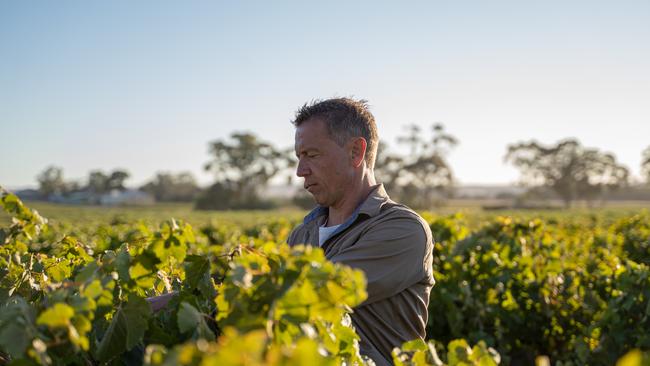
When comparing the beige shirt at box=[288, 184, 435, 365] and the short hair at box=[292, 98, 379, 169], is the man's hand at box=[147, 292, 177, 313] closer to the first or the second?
the beige shirt at box=[288, 184, 435, 365]

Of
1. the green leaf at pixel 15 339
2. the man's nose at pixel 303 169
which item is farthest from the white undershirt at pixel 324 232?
the green leaf at pixel 15 339

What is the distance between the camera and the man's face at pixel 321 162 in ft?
9.34

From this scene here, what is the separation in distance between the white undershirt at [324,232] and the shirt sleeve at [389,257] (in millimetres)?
446

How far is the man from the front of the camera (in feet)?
7.67

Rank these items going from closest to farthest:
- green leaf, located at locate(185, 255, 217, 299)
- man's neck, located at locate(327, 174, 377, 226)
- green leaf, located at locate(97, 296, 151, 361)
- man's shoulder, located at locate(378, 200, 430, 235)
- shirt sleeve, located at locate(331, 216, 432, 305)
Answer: green leaf, located at locate(97, 296, 151, 361)
green leaf, located at locate(185, 255, 217, 299)
shirt sleeve, located at locate(331, 216, 432, 305)
man's shoulder, located at locate(378, 200, 430, 235)
man's neck, located at locate(327, 174, 377, 226)

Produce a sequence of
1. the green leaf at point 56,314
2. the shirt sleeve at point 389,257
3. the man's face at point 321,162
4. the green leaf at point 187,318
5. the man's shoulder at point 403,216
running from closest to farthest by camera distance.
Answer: the green leaf at point 56,314
the green leaf at point 187,318
the shirt sleeve at point 389,257
the man's shoulder at point 403,216
the man's face at point 321,162

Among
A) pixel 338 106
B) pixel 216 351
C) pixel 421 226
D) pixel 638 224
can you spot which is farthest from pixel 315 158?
pixel 638 224

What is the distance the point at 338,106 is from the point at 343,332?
1.52 metres

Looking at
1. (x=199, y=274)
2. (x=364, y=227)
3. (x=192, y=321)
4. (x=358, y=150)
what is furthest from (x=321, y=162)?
(x=192, y=321)

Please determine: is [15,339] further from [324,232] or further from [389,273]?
[324,232]

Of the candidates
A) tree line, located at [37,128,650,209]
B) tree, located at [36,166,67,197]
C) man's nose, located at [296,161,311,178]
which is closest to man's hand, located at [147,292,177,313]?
man's nose, located at [296,161,311,178]

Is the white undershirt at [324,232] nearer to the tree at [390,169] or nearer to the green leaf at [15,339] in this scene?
the green leaf at [15,339]

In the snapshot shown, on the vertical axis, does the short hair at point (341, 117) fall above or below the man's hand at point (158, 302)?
above

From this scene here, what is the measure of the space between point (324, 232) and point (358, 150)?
0.46m
